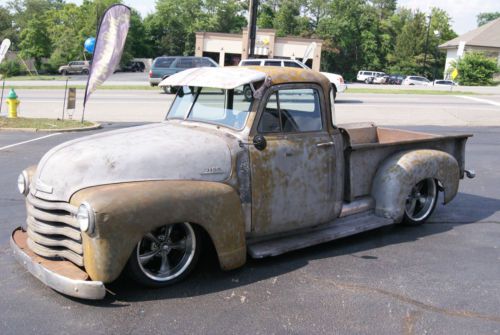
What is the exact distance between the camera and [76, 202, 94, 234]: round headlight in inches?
142

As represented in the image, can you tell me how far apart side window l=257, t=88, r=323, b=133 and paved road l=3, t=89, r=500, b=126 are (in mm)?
11717

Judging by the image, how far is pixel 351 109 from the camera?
2044cm

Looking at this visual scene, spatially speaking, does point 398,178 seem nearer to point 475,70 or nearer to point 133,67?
point 475,70

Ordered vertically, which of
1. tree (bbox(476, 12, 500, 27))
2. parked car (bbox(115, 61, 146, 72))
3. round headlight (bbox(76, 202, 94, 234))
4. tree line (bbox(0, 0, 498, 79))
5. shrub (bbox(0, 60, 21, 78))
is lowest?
round headlight (bbox(76, 202, 94, 234))

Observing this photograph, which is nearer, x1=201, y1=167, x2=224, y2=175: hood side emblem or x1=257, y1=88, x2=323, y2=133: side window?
x1=201, y1=167, x2=224, y2=175: hood side emblem

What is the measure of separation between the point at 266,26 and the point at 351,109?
2579 inches

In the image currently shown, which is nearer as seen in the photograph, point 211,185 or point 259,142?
point 211,185

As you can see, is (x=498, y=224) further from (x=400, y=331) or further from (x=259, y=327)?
(x=259, y=327)

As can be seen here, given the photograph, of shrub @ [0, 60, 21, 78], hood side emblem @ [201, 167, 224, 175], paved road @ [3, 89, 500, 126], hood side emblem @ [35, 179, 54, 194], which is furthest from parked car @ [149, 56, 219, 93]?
shrub @ [0, 60, 21, 78]

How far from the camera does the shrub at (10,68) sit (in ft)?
172

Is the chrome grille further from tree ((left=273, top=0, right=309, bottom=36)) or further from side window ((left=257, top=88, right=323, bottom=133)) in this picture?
tree ((left=273, top=0, right=309, bottom=36))

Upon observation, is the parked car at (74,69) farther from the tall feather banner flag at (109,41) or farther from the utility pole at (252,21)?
the tall feather banner flag at (109,41)

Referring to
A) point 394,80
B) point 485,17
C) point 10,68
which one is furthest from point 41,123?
point 485,17

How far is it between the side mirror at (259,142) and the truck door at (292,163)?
1.2 inches
